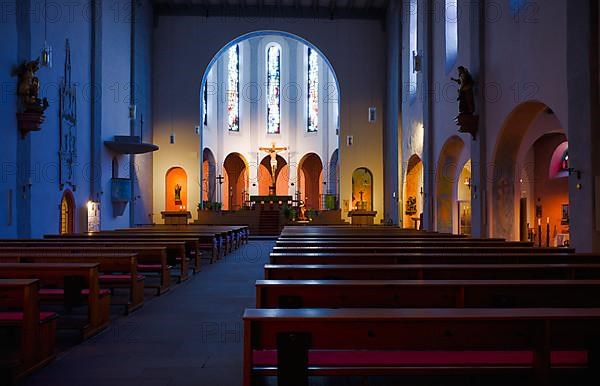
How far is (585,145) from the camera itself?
24.1 ft

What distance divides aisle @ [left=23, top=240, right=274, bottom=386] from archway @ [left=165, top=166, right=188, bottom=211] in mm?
16289

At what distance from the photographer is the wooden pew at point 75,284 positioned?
16.0ft

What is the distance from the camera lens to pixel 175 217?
2147 cm

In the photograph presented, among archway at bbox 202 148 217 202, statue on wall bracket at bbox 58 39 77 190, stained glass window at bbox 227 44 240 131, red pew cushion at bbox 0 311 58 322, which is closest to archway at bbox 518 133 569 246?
statue on wall bracket at bbox 58 39 77 190

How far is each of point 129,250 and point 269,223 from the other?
16541 mm

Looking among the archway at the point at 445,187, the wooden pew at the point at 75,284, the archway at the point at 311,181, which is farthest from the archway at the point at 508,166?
the archway at the point at 311,181

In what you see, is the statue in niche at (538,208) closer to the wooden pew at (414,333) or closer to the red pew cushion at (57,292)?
the red pew cushion at (57,292)

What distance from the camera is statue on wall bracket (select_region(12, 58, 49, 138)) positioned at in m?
11.3

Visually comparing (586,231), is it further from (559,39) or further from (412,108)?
(412,108)

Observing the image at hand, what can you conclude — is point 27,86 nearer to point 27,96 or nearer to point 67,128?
point 27,96

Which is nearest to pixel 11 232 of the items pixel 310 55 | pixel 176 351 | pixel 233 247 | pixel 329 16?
pixel 233 247

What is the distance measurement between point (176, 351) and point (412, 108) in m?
15.4

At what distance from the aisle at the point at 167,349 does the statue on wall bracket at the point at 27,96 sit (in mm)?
5891

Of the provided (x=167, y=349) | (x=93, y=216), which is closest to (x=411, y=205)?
(x=93, y=216)
